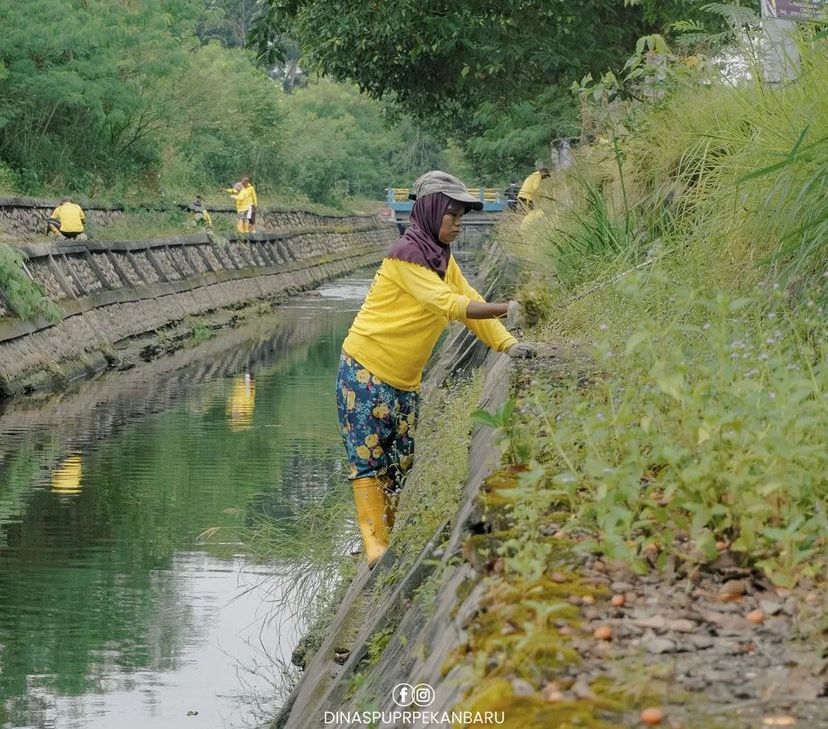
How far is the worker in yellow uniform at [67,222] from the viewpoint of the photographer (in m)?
30.3

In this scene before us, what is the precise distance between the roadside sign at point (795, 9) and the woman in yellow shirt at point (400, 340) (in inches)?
89.9

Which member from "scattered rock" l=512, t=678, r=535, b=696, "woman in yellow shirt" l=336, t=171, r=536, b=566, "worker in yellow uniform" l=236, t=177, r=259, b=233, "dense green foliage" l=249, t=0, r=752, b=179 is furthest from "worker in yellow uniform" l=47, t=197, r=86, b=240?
"scattered rock" l=512, t=678, r=535, b=696

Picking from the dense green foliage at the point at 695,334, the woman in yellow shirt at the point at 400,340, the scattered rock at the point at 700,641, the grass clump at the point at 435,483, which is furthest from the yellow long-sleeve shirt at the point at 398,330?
the scattered rock at the point at 700,641

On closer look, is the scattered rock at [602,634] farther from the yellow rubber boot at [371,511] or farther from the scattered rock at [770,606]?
the yellow rubber boot at [371,511]

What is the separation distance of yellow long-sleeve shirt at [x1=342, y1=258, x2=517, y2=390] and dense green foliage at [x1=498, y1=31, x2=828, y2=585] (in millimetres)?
664

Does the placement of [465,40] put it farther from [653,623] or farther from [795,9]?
[653,623]

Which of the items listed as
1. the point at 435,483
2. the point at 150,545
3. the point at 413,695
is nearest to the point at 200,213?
the point at 150,545

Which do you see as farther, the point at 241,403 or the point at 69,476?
the point at 241,403

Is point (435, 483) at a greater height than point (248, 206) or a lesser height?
greater

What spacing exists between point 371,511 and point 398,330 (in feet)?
3.21

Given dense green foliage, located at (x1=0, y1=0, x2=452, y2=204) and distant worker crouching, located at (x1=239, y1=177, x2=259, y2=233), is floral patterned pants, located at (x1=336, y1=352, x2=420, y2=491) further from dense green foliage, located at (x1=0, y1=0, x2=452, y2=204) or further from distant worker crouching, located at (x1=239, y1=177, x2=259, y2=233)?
distant worker crouching, located at (x1=239, y1=177, x2=259, y2=233)

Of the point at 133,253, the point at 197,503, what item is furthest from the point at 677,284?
the point at 133,253

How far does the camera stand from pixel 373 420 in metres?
8.09

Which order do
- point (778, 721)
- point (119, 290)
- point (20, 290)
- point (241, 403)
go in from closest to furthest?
point (778, 721) < point (241, 403) < point (20, 290) < point (119, 290)
